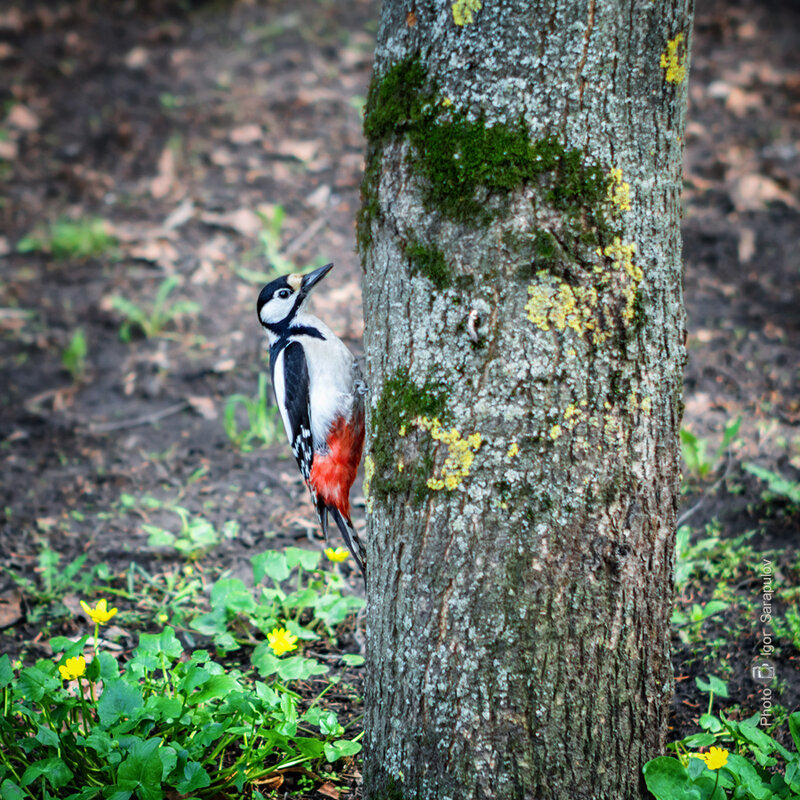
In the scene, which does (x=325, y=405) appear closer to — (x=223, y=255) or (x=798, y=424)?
(x=798, y=424)

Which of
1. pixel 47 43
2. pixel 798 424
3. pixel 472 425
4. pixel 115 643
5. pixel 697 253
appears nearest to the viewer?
pixel 472 425

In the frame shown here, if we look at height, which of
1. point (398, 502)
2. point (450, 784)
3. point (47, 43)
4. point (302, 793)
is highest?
point (47, 43)

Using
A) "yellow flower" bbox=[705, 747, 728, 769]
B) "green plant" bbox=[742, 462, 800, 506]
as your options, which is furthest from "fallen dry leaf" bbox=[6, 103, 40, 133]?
"yellow flower" bbox=[705, 747, 728, 769]

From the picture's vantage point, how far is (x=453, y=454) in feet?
6.49

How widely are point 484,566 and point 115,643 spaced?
5.84 ft

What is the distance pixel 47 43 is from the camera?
8.37m

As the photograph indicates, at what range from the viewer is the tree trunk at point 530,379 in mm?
1878

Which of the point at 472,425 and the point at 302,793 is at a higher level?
the point at 472,425

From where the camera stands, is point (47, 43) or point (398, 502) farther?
point (47, 43)

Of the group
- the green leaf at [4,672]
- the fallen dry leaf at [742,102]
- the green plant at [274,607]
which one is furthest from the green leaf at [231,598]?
the fallen dry leaf at [742,102]

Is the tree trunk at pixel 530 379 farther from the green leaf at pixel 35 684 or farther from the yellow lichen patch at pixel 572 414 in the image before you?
the green leaf at pixel 35 684

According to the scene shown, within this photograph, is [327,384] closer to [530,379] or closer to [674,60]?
[530,379]

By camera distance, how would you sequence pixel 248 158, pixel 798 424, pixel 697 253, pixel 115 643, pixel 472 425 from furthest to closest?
pixel 248 158, pixel 697 253, pixel 798 424, pixel 115 643, pixel 472 425

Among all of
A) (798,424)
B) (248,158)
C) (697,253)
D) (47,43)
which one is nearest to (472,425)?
(798,424)
